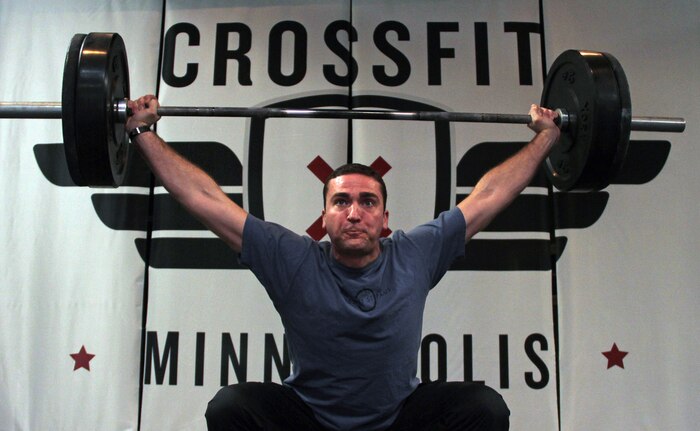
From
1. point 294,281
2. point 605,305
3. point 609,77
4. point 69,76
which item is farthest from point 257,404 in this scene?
point 605,305

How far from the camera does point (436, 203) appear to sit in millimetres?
2547

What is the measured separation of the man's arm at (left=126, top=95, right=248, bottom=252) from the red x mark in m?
0.96

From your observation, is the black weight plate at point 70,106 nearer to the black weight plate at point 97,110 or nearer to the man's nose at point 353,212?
the black weight plate at point 97,110

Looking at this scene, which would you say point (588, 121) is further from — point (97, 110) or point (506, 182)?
point (97, 110)

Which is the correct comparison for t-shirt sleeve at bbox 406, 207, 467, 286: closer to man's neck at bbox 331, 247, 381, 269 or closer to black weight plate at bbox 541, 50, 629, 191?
man's neck at bbox 331, 247, 381, 269

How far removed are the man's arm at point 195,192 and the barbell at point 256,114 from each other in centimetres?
13

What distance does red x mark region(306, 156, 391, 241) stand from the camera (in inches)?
99.3

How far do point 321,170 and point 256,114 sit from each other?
85cm

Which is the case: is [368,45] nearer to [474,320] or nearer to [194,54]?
[194,54]

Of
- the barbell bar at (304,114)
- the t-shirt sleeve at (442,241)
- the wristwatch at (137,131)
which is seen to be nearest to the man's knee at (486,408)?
Result: the t-shirt sleeve at (442,241)

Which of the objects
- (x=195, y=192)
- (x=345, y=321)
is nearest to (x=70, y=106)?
(x=195, y=192)

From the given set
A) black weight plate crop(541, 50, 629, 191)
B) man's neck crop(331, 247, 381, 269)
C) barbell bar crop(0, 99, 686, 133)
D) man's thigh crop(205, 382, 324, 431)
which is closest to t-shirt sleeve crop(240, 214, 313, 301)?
man's neck crop(331, 247, 381, 269)

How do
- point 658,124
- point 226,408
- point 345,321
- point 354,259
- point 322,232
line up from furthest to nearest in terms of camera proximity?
point 322,232, point 658,124, point 354,259, point 345,321, point 226,408

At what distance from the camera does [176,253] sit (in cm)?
256
